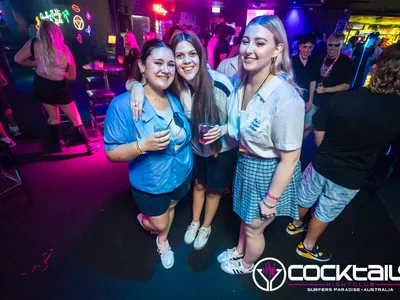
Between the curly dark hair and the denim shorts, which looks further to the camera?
the denim shorts

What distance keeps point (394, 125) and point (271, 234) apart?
1.45m

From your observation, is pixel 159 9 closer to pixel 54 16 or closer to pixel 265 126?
pixel 54 16

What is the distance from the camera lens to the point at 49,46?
2832 millimetres

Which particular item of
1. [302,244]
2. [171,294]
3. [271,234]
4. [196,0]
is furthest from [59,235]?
[196,0]

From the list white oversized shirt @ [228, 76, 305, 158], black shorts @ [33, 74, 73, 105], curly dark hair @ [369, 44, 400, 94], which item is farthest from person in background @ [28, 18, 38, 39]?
curly dark hair @ [369, 44, 400, 94]

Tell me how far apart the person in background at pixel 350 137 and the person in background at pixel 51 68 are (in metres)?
3.32

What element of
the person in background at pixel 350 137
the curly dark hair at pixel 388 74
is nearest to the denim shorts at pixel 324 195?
the person in background at pixel 350 137

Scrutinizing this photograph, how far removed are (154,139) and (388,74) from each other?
4.73 ft

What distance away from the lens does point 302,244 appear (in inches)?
79.3

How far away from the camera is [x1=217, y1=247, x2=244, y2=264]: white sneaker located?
192cm

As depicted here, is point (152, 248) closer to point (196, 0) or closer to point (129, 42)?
point (129, 42)

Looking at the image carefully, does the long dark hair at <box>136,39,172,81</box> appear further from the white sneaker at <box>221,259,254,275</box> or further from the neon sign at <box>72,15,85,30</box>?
Answer: the neon sign at <box>72,15,85,30</box>

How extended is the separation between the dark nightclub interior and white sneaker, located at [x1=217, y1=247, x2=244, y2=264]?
2 centimetres

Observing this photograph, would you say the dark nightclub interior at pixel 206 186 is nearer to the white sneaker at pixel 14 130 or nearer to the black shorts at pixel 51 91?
the black shorts at pixel 51 91
